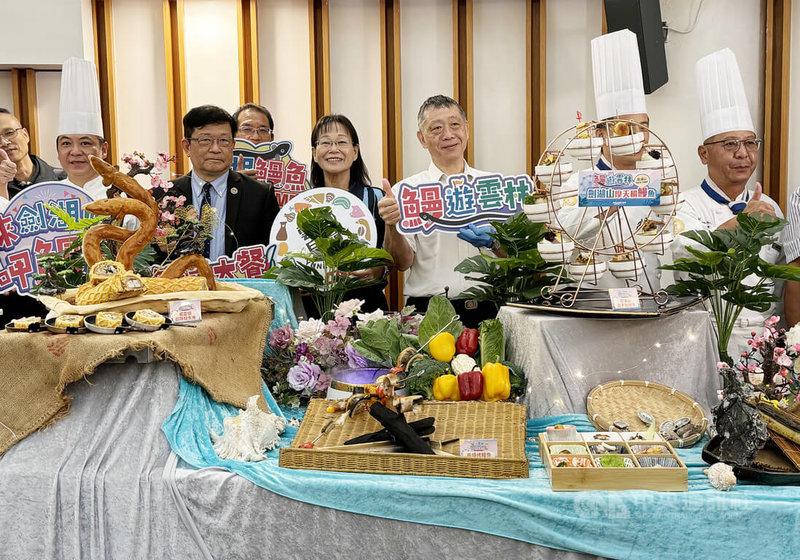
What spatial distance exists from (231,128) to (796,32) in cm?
322

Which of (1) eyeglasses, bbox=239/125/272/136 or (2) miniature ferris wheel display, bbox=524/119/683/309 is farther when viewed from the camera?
(1) eyeglasses, bbox=239/125/272/136

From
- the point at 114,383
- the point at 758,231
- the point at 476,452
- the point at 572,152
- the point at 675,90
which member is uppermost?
the point at 675,90

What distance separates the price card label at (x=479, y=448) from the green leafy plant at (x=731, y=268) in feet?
3.09

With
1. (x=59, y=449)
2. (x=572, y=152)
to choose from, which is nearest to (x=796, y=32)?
(x=572, y=152)

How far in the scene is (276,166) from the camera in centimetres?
381

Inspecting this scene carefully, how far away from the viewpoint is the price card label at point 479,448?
6.42ft

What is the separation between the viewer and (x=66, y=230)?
3.00 m

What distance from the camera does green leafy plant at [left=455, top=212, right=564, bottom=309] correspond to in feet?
8.75

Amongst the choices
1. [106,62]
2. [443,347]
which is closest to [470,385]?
[443,347]

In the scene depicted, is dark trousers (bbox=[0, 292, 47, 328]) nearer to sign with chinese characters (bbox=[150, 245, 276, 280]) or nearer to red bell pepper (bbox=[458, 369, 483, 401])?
sign with chinese characters (bbox=[150, 245, 276, 280])

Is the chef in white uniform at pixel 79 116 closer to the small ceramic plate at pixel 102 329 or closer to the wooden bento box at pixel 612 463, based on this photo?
the small ceramic plate at pixel 102 329

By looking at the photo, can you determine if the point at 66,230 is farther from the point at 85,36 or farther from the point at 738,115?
the point at 738,115

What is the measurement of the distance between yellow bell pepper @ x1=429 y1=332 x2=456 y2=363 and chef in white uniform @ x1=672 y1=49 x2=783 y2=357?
50.9 inches

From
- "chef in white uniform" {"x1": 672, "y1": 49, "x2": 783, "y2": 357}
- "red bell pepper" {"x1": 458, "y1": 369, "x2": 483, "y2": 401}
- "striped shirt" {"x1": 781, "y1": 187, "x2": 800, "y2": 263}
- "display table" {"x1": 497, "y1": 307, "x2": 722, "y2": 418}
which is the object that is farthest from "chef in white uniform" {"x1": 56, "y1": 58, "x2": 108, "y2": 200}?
"striped shirt" {"x1": 781, "y1": 187, "x2": 800, "y2": 263}
